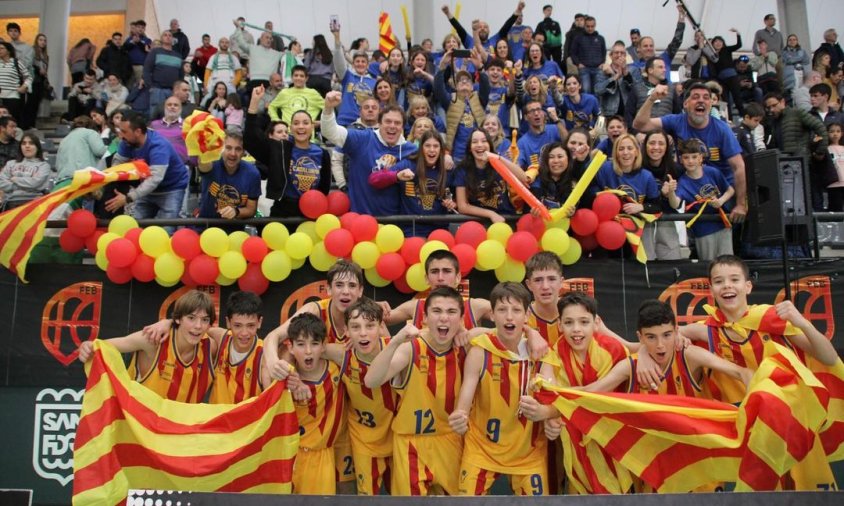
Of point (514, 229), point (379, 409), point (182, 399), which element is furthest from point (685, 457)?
point (182, 399)

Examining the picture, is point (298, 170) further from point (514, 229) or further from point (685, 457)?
point (685, 457)

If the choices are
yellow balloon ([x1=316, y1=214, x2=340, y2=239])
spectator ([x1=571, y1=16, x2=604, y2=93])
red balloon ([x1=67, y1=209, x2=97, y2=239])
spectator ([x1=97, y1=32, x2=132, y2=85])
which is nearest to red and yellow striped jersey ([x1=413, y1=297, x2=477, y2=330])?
yellow balloon ([x1=316, y1=214, x2=340, y2=239])

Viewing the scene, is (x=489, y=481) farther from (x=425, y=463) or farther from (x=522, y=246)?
(x=522, y=246)

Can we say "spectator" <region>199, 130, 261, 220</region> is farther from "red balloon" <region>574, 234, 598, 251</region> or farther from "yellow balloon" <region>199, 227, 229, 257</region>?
"red balloon" <region>574, 234, 598, 251</region>

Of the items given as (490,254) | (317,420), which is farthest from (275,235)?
(317,420)

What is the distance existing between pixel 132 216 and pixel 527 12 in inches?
599

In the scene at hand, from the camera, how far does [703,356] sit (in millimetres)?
5152

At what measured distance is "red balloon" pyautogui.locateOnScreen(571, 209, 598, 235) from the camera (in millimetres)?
7059

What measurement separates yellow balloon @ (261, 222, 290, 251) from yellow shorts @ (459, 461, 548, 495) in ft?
9.08

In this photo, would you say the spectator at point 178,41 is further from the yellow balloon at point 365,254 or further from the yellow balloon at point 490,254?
the yellow balloon at point 490,254

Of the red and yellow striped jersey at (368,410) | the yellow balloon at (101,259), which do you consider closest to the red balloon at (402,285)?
the red and yellow striped jersey at (368,410)

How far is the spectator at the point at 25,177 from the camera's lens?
8.70m

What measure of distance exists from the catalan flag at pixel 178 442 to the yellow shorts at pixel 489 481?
1194mm

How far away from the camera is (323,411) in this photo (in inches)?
221
